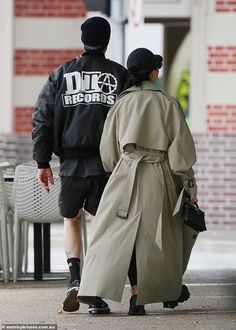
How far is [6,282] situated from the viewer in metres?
11.3

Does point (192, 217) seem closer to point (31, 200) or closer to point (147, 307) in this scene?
point (147, 307)

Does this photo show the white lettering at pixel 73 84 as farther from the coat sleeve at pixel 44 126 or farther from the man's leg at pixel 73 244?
the man's leg at pixel 73 244

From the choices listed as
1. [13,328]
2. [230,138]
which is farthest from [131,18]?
[13,328]

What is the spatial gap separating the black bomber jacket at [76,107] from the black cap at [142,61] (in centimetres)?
23

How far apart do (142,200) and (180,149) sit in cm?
41

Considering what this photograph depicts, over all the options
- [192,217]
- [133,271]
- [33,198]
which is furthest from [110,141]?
[33,198]

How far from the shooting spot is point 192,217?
8.93 m

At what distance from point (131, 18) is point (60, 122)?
5.56 m

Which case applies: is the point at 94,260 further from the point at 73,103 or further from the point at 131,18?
the point at 131,18

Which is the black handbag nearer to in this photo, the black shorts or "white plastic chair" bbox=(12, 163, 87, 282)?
the black shorts

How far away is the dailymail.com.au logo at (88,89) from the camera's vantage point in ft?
30.5

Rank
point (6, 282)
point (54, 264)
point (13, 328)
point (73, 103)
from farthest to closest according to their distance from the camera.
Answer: point (54, 264)
point (6, 282)
point (73, 103)
point (13, 328)

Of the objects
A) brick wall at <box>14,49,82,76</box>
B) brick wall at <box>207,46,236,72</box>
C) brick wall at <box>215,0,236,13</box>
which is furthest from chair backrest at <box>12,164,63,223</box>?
brick wall at <box>14,49,82,76</box>

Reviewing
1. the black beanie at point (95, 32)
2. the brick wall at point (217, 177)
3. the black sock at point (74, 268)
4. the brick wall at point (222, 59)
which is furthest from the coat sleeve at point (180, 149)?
the brick wall at point (222, 59)
